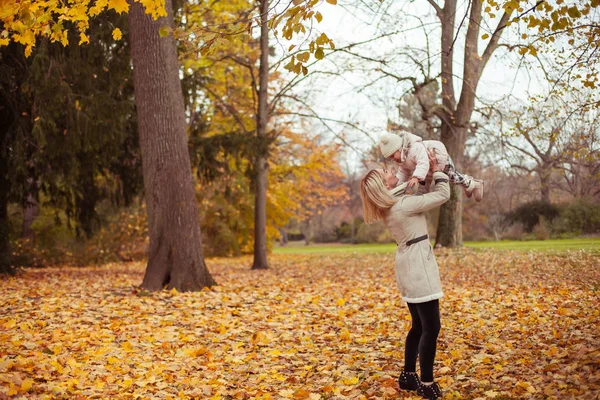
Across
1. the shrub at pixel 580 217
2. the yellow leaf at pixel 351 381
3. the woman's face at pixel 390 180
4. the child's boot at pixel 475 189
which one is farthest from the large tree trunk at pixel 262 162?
the child's boot at pixel 475 189

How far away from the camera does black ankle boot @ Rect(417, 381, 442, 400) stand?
4.65m

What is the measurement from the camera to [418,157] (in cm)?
461

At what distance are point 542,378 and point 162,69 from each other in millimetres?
7873

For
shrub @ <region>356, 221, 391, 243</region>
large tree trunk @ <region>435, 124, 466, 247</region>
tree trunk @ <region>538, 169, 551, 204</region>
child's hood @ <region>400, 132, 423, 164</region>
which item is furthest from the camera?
shrub @ <region>356, 221, 391, 243</region>

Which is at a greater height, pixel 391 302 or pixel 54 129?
pixel 54 129

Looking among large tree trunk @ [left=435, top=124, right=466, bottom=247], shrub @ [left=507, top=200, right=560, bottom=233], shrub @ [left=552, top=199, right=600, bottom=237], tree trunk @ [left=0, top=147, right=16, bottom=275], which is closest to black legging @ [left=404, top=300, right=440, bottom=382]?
shrub @ [left=552, top=199, right=600, bottom=237]

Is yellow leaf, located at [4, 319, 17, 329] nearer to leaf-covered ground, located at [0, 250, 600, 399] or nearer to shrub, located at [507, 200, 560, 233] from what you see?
leaf-covered ground, located at [0, 250, 600, 399]

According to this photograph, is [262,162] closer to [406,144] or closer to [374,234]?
[406,144]

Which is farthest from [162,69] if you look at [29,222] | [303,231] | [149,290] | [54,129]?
[303,231]

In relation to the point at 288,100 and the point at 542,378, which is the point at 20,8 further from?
the point at 288,100

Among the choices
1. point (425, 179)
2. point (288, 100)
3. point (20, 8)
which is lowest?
point (425, 179)

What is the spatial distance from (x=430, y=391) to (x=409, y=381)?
257 millimetres

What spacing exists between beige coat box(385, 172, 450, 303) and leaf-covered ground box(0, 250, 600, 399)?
893 mm

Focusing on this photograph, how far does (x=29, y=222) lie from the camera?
20.4 metres
